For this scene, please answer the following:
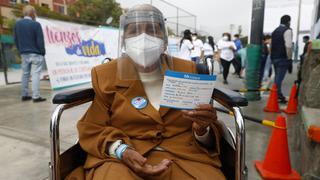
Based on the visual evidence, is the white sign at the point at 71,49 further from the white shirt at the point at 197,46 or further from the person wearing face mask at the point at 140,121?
the person wearing face mask at the point at 140,121

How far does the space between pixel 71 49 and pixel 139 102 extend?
18.6ft

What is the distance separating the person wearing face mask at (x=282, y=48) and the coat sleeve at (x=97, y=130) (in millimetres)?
4596

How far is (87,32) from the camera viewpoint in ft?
23.5

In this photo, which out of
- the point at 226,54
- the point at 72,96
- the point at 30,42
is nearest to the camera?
the point at 72,96

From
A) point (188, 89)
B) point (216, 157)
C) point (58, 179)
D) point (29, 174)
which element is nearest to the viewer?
point (188, 89)

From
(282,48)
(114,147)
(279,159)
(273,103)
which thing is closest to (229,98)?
(114,147)

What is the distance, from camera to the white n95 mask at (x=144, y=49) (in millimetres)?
1395

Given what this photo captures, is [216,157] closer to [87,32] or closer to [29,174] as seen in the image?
[29,174]

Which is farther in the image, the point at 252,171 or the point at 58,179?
the point at 252,171

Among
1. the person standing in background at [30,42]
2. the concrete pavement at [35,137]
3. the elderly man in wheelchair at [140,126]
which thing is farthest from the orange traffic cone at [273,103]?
the person standing in background at [30,42]

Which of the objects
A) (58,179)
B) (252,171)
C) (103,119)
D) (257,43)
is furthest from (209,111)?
(257,43)

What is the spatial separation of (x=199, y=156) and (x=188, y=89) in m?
0.39

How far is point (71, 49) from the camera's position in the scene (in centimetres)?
664

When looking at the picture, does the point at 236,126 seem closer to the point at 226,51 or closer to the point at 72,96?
the point at 72,96
